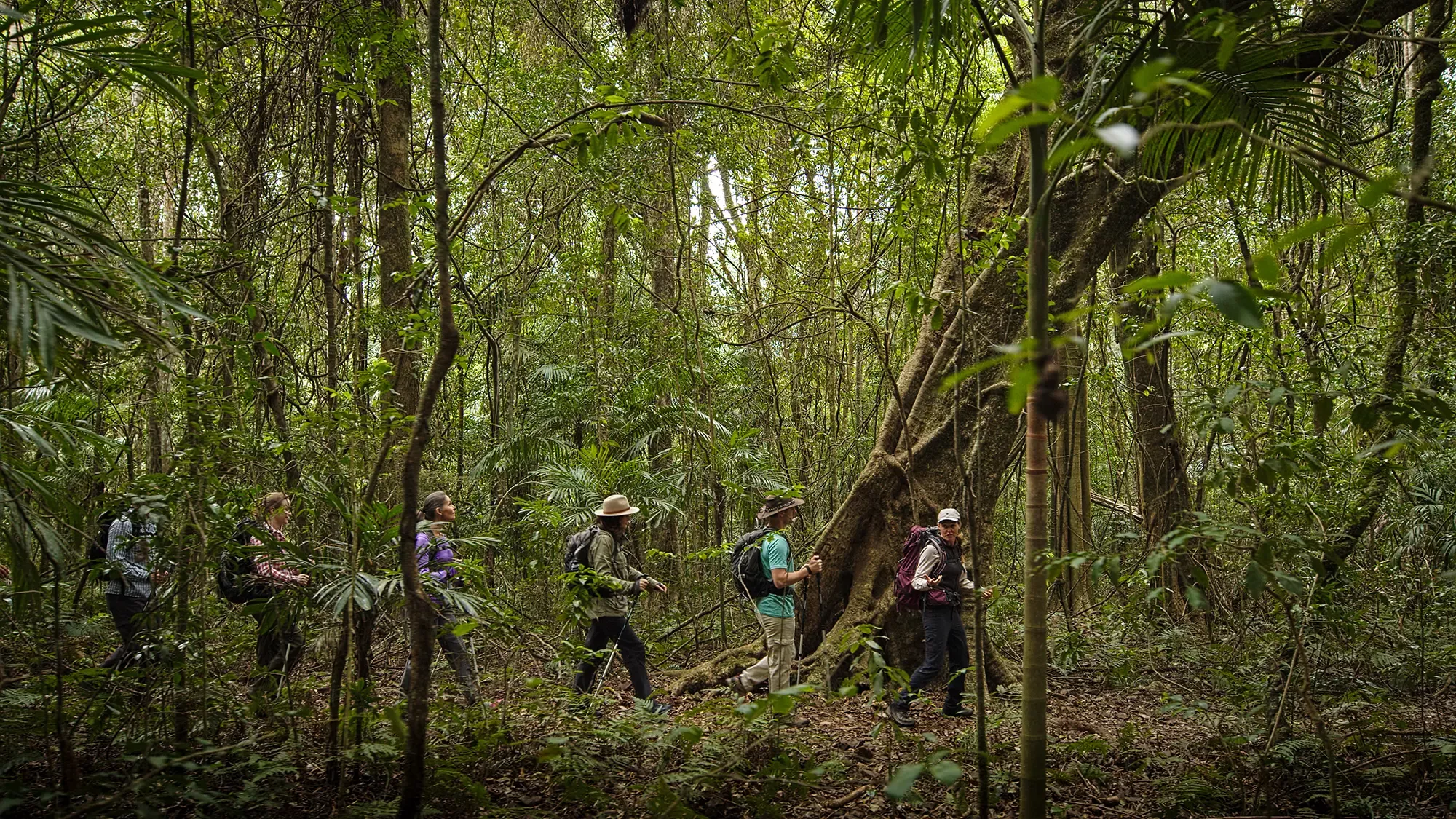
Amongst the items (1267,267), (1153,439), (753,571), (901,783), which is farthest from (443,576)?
(1153,439)

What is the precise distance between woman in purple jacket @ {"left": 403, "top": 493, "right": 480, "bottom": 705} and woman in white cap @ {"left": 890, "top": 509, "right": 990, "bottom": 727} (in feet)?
8.95

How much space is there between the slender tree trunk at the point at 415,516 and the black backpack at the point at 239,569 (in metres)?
0.95

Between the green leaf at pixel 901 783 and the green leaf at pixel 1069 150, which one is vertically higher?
the green leaf at pixel 1069 150

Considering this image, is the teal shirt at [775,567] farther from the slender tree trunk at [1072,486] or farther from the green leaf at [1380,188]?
the green leaf at [1380,188]

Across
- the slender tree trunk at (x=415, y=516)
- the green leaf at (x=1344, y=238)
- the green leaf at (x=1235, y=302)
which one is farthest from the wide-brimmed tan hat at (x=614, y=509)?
the green leaf at (x=1344, y=238)

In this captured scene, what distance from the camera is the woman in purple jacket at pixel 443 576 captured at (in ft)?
11.7

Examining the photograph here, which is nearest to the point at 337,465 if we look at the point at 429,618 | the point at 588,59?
the point at 429,618

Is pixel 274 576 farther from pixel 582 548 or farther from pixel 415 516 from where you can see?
pixel 582 548

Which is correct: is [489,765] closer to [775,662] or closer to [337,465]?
[337,465]

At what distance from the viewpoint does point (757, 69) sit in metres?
4.20

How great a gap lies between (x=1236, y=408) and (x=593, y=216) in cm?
966

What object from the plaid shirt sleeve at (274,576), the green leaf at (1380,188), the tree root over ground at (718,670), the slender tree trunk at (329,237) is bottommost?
the tree root over ground at (718,670)

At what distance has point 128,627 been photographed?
4.46 metres

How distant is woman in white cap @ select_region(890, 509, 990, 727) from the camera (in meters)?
5.69
